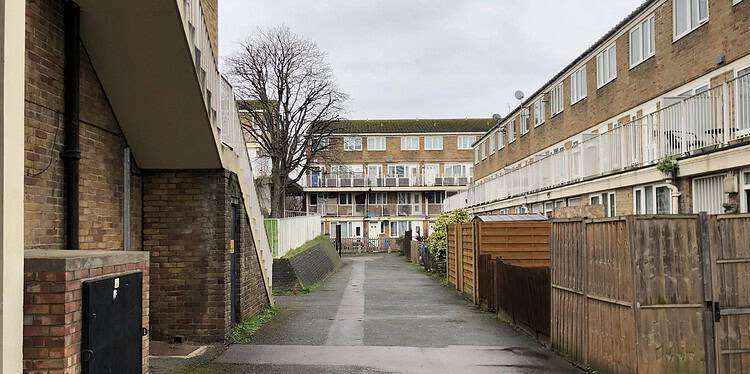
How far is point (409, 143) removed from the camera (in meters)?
70.8

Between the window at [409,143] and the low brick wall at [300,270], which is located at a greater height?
the window at [409,143]

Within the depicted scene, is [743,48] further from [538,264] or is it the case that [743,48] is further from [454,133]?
[454,133]

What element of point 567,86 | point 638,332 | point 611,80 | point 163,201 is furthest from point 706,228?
point 567,86

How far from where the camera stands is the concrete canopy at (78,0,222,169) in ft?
25.1

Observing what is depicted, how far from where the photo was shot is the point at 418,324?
14.2 m

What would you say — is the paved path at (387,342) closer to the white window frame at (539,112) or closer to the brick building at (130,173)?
the brick building at (130,173)

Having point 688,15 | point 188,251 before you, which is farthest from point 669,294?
point 688,15

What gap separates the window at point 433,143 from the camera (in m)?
70.6

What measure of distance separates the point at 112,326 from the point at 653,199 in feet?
47.1

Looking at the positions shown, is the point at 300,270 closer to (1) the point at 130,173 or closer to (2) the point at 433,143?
(1) the point at 130,173

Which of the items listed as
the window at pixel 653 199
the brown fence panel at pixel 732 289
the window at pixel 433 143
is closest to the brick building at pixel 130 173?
the brown fence panel at pixel 732 289

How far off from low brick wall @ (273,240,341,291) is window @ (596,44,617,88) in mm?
11632

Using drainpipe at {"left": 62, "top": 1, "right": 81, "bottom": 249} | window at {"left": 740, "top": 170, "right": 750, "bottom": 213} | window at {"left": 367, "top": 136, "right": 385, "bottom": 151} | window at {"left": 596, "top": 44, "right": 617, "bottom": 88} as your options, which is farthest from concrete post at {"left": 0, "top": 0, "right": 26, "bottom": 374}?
window at {"left": 367, "top": 136, "right": 385, "bottom": 151}

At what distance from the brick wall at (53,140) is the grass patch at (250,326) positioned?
3.20 meters
